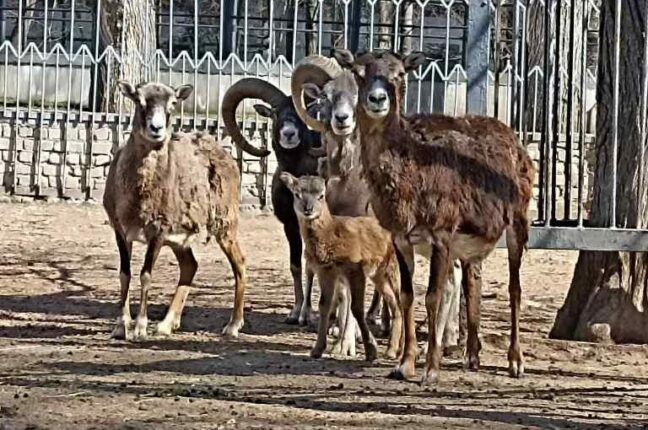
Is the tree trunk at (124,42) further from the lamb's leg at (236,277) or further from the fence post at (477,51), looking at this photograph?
the fence post at (477,51)

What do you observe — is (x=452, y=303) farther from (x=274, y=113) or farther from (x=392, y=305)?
(x=274, y=113)

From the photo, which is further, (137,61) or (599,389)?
(137,61)

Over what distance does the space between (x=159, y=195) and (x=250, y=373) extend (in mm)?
2599

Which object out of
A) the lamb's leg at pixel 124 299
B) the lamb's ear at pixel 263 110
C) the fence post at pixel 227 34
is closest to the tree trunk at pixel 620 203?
the lamb's leg at pixel 124 299

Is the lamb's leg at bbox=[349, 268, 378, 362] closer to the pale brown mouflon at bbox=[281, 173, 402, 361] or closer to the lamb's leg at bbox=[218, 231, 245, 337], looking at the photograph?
the pale brown mouflon at bbox=[281, 173, 402, 361]

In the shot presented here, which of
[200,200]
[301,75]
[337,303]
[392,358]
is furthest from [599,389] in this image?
[301,75]

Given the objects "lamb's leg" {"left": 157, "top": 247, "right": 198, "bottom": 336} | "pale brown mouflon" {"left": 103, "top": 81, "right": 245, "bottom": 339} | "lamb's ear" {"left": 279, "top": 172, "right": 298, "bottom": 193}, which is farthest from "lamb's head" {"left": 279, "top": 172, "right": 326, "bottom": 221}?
"lamb's leg" {"left": 157, "top": 247, "right": 198, "bottom": 336}

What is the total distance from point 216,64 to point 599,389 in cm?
1459

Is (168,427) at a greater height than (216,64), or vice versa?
(216,64)

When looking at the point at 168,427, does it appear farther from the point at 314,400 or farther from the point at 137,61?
the point at 137,61

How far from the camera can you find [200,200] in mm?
13141

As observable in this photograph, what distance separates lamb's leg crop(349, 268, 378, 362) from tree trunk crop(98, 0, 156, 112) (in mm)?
13596

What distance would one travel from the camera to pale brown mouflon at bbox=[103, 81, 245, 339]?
41.2ft

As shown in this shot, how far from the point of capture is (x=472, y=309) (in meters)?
11.4
